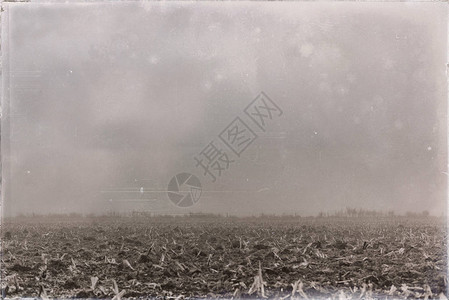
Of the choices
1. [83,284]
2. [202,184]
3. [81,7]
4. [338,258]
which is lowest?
[83,284]

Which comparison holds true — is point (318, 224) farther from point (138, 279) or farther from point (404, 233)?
point (138, 279)

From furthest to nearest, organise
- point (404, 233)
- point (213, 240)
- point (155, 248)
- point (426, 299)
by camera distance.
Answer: point (404, 233) → point (213, 240) → point (155, 248) → point (426, 299)

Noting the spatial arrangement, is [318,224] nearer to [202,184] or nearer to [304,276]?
[304,276]

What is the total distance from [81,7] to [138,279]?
4.75 m

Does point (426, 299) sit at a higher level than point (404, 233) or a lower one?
lower

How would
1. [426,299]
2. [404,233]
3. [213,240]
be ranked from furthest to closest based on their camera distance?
[404,233], [213,240], [426,299]

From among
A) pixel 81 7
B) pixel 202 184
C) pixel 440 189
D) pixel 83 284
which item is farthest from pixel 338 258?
pixel 81 7

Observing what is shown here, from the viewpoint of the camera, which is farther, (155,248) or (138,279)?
(155,248)

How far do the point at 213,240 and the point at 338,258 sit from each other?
2337mm

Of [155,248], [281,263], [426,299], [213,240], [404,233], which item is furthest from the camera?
[404,233]

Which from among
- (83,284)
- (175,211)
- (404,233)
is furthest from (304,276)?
(404,233)

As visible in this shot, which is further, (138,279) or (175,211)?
(175,211)

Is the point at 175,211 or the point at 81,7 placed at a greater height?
the point at 81,7

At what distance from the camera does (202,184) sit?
7.34 m
